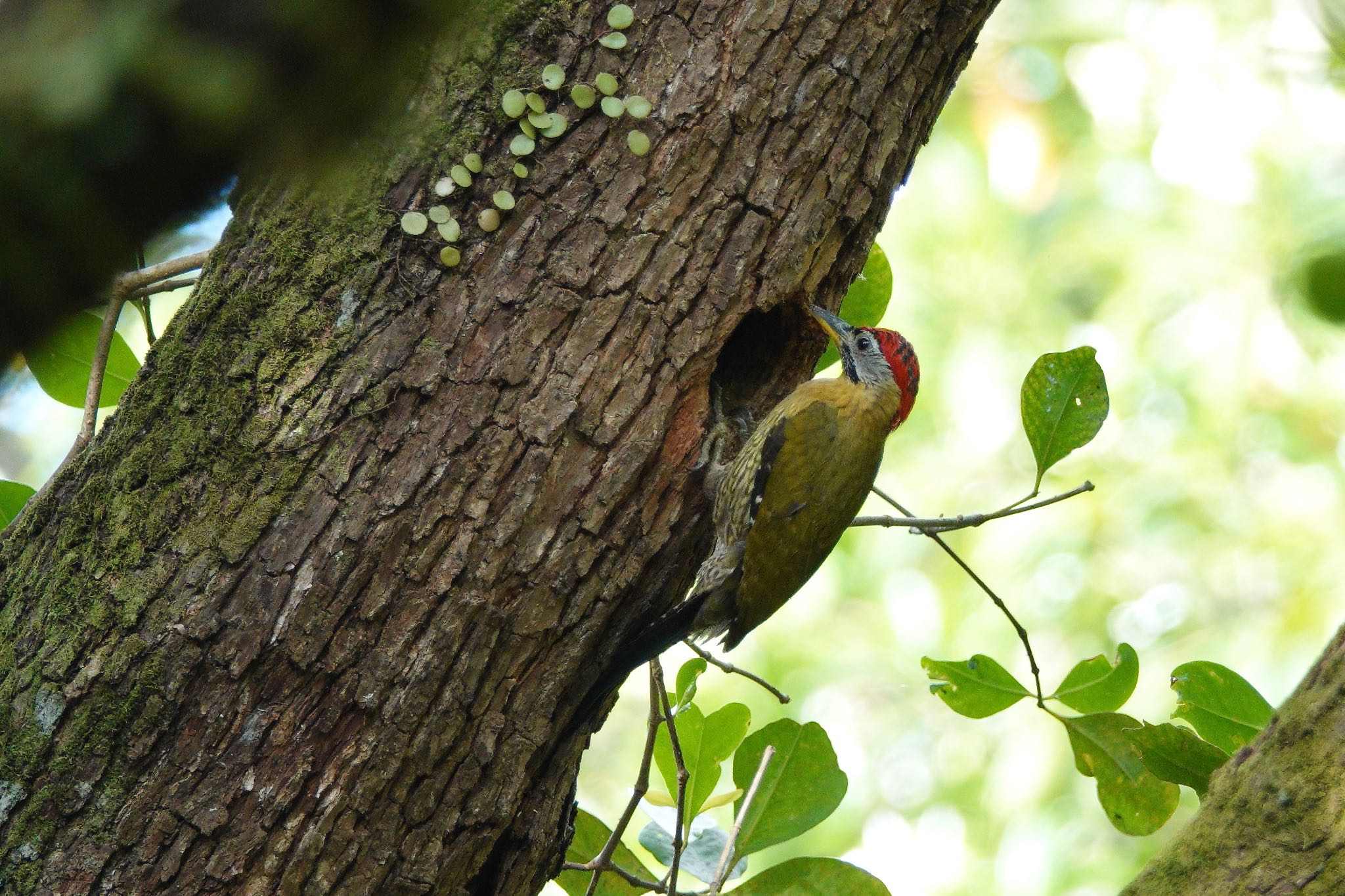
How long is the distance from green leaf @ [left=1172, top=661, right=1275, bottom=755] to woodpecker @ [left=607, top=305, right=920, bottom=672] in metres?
1.01

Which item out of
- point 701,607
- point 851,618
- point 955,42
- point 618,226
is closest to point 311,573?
point 618,226

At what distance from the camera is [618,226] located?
2043 mm

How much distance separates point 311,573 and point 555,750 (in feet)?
2.15

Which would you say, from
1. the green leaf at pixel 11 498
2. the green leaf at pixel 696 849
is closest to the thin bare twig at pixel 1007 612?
the green leaf at pixel 696 849

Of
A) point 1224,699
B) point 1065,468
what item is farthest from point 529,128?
point 1065,468

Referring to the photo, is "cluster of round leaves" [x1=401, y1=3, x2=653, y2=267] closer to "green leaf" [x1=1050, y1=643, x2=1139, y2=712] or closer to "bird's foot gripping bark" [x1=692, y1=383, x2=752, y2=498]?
"bird's foot gripping bark" [x1=692, y1=383, x2=752, y2=498]

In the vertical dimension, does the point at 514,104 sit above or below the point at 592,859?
above

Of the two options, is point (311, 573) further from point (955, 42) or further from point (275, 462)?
point (955, 42)

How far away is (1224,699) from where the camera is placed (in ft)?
7.86

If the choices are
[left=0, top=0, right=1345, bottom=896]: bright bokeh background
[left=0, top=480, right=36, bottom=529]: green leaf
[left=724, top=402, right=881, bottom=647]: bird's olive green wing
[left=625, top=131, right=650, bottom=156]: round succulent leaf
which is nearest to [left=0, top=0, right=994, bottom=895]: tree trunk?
[left=625, top=131, right=650, bottom=156]: round succulent leaf

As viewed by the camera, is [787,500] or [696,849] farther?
[787,500]

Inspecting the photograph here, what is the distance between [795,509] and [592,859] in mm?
1110

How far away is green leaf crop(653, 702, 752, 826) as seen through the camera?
260 cm

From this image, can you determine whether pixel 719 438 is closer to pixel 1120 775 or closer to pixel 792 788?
pixel 792 788
